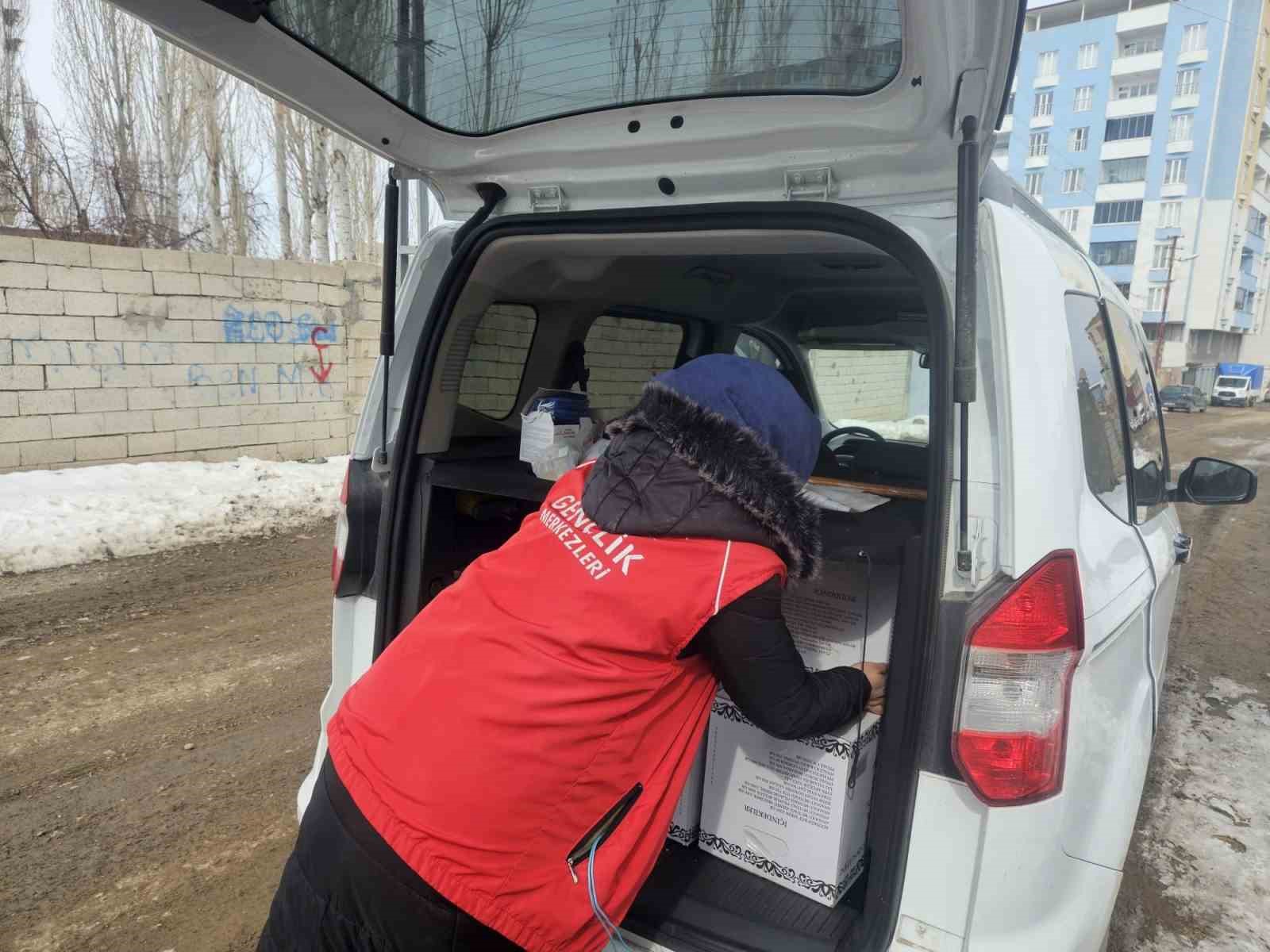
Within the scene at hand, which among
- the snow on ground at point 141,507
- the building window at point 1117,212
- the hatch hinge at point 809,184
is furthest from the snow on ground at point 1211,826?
the building window at point 1117,212

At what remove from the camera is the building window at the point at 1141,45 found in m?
49.6

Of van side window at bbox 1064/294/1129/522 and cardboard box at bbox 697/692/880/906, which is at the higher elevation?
van side window at bbox 1064/294/1129/522

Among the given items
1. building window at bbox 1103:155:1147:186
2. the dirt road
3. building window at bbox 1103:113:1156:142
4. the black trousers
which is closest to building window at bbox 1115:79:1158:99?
building window at bbox 1103:113:1156:142

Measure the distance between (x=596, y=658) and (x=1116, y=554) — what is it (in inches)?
44.3

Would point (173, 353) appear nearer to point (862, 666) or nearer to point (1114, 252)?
point (862, 666)

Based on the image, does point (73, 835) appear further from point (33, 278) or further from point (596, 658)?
point (33, 278)

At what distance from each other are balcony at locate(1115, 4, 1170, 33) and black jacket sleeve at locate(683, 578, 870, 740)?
6147 cm

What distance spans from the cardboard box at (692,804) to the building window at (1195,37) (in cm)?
6064

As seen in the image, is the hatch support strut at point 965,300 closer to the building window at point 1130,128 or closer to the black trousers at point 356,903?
the black trousers at point 356,903

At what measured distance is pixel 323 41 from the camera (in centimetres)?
163

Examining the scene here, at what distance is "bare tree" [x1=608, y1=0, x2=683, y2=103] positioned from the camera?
5.21 feet

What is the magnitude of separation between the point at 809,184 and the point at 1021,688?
1.04 metres

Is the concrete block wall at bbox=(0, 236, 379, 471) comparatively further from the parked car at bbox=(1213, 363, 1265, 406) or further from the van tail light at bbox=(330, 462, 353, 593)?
the parked car at bbox=(1213, 363, 1265, 406)

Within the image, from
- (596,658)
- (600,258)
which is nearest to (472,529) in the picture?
(600,258)
